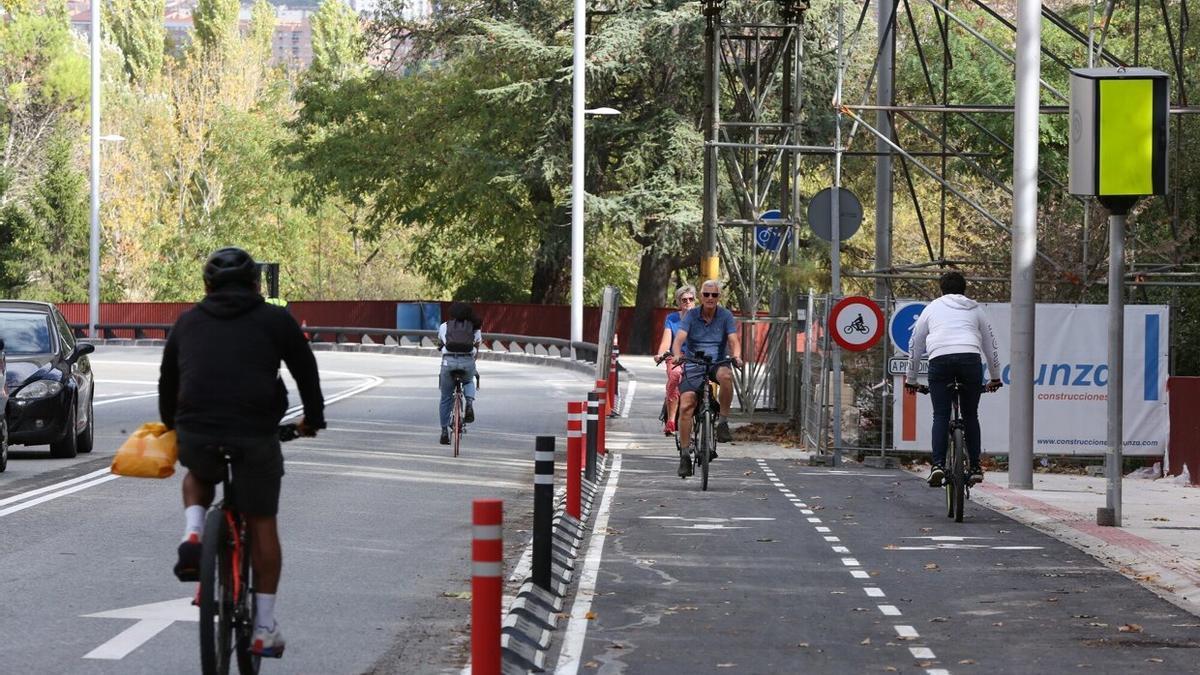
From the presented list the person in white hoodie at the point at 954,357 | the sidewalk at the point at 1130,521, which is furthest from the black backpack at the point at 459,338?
the person in white hoodie at the point at 954,357

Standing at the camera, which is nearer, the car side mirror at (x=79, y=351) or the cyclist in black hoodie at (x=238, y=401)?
the cyclist in black hoodie at (x=238, y=401)

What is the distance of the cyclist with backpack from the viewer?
73.8 feet

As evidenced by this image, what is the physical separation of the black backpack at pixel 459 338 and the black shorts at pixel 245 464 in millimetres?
15026

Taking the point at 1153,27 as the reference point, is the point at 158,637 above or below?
below

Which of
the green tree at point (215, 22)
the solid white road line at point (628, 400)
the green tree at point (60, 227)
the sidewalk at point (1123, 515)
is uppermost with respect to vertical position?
the green tree at point (215, 22)

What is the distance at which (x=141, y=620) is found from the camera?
9562 millimetres

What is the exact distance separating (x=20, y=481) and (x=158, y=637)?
8651mm

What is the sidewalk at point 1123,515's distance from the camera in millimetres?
11820

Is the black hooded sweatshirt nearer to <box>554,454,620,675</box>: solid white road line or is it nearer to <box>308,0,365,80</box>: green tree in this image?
<box>554,454,620,675</box>: solid white road line

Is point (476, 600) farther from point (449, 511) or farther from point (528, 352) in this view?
point (528, 352)

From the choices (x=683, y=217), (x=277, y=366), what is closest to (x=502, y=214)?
(x=683, y=217)

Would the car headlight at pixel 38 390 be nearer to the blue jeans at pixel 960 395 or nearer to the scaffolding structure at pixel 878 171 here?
the scaffolding structure at pixel 878 171

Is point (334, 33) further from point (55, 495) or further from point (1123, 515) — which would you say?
point (1123, 515)

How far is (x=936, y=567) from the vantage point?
1211 centimetres
